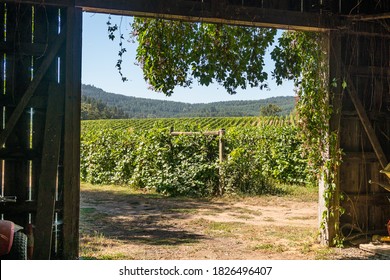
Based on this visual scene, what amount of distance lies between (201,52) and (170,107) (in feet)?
110

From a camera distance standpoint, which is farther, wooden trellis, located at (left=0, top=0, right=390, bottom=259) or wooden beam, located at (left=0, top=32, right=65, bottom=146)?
wooden trellis, located at (left=0, top=0, right=390, bottom=259)

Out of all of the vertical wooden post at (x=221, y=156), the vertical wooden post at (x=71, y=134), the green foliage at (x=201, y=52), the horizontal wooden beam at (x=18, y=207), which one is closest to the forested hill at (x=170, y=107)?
the vertical wooden post at (x=221, y=156)

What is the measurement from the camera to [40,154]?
209 inches

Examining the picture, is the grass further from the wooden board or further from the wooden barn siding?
the wooden barn siding

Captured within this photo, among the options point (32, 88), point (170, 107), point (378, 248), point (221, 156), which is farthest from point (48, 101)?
point (170, 107)

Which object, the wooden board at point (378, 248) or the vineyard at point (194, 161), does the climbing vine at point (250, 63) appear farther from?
the vineyard at point (194, 161)

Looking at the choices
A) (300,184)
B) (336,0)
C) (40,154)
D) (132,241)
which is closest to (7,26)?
(40,154)

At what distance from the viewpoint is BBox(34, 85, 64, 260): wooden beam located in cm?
520

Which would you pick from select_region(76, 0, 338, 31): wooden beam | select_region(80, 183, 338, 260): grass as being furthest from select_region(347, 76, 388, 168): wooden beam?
select_region(80, 183, 338, 260): grass

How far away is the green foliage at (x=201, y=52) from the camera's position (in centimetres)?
697

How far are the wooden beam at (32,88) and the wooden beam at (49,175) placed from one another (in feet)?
0.63

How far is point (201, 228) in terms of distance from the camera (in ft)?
28.0

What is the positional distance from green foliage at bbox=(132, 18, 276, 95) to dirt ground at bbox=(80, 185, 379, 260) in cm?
233

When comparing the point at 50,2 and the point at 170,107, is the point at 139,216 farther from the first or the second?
the point at 170,107
